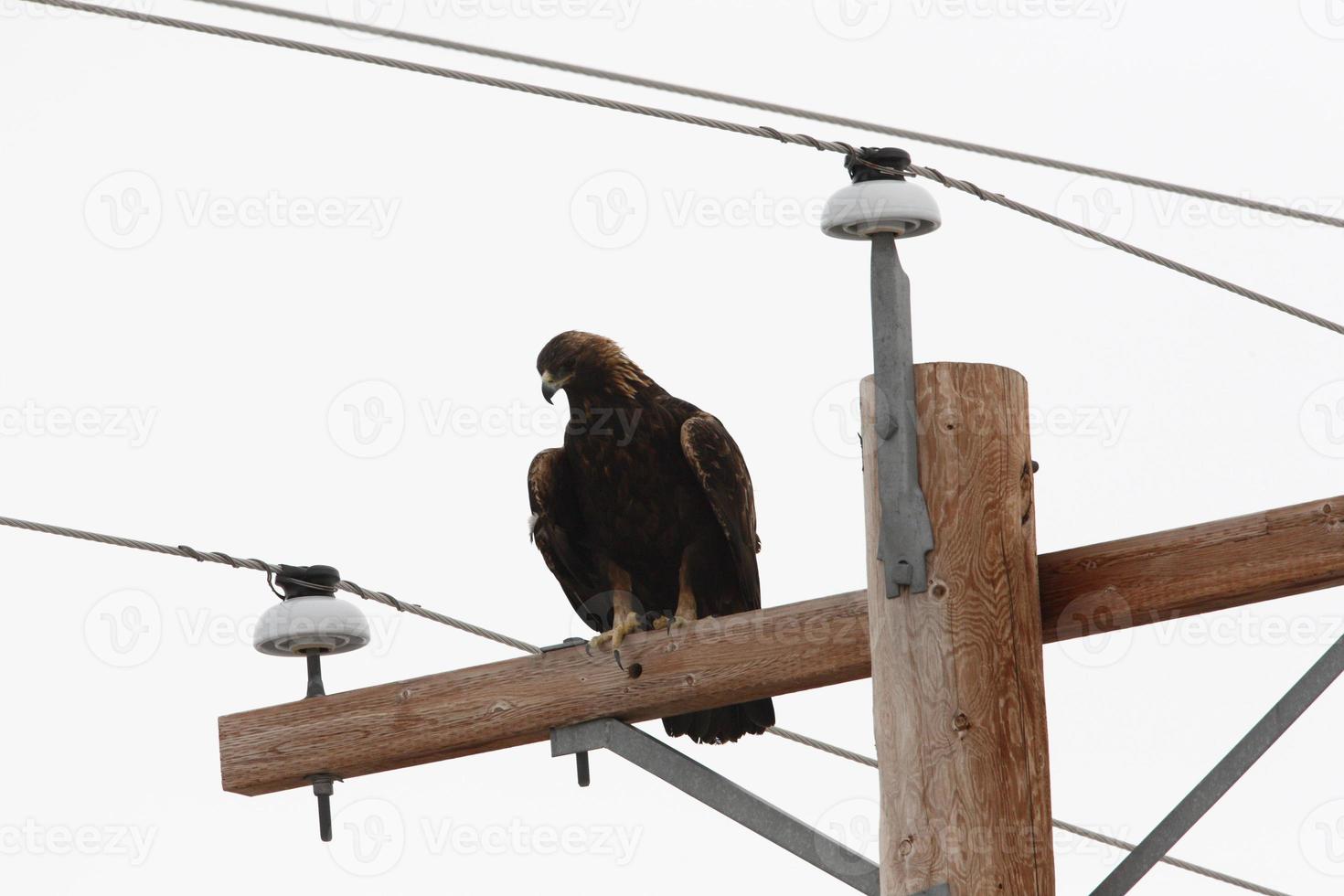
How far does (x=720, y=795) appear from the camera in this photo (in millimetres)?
4664

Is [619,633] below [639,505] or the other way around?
below

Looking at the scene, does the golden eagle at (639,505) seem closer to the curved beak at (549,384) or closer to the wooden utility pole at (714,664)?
the curved beak at (549,384)

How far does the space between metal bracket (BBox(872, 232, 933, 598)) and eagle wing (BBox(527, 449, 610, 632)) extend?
2.71m

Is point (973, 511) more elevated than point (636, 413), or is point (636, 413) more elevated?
point (636, 413)

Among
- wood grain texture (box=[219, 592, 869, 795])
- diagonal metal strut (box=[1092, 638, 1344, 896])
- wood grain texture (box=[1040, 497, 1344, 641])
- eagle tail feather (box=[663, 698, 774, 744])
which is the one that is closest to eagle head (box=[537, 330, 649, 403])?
eagle tail feather (box=[663, 698, 774, 744])

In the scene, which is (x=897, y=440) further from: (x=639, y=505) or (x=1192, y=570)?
(x=639, y=505)

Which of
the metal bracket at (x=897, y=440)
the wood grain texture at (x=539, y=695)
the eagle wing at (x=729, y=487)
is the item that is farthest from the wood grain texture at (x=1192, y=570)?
the eagle wing at (x=729, y=487)

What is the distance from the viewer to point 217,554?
5738mm

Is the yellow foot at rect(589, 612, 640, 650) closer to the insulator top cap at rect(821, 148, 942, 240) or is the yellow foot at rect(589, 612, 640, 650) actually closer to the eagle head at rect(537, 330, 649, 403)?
the eagle head at rect(537, 330, 649, 403)

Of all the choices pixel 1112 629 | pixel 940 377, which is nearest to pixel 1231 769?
pixel 1112 629

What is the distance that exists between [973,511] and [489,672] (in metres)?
1.71

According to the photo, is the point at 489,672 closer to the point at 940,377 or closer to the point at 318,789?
the point at 318,789

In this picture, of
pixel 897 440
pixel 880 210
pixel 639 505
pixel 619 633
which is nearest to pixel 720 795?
pixel 619 633

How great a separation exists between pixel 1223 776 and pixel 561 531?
3.32m
